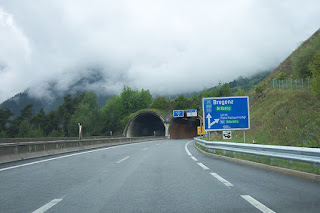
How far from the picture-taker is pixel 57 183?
22.0 feet

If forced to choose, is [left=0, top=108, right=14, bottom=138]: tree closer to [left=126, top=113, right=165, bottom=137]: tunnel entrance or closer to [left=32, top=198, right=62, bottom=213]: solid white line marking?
[left=126, top=113, right=165, bottom=137]: tunnel entrance

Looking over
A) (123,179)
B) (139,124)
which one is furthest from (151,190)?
(139,124)

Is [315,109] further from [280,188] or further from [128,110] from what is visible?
[128,110]

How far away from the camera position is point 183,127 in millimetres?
83188

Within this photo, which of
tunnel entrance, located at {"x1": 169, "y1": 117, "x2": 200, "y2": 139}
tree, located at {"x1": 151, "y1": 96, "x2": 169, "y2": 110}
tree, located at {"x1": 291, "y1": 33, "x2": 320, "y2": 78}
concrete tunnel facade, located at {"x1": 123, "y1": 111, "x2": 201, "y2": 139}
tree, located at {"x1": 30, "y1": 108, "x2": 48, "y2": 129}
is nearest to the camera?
tree, located at {"x1": 291, "y1": 33, "x2": 320, "y2": 78}

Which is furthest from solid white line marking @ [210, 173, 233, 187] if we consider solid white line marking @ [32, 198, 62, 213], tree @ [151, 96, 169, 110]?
tree @ [151, 96, 169, 110]

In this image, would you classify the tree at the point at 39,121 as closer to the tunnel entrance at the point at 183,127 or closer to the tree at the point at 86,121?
the tree at the point at 86,121

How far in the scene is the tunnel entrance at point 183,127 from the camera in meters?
77.2

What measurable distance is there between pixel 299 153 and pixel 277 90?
39888 millimetres

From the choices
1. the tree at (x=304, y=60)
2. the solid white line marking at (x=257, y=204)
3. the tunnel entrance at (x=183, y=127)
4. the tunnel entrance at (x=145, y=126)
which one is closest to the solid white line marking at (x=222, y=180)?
the solid white line marking at (x=257, y=204)

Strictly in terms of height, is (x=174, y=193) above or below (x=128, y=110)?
below

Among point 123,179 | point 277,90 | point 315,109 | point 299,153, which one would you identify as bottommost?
point 123,179

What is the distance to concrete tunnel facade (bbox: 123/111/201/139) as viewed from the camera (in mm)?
69875

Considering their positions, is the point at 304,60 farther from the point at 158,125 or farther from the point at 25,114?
the point at 25,114
